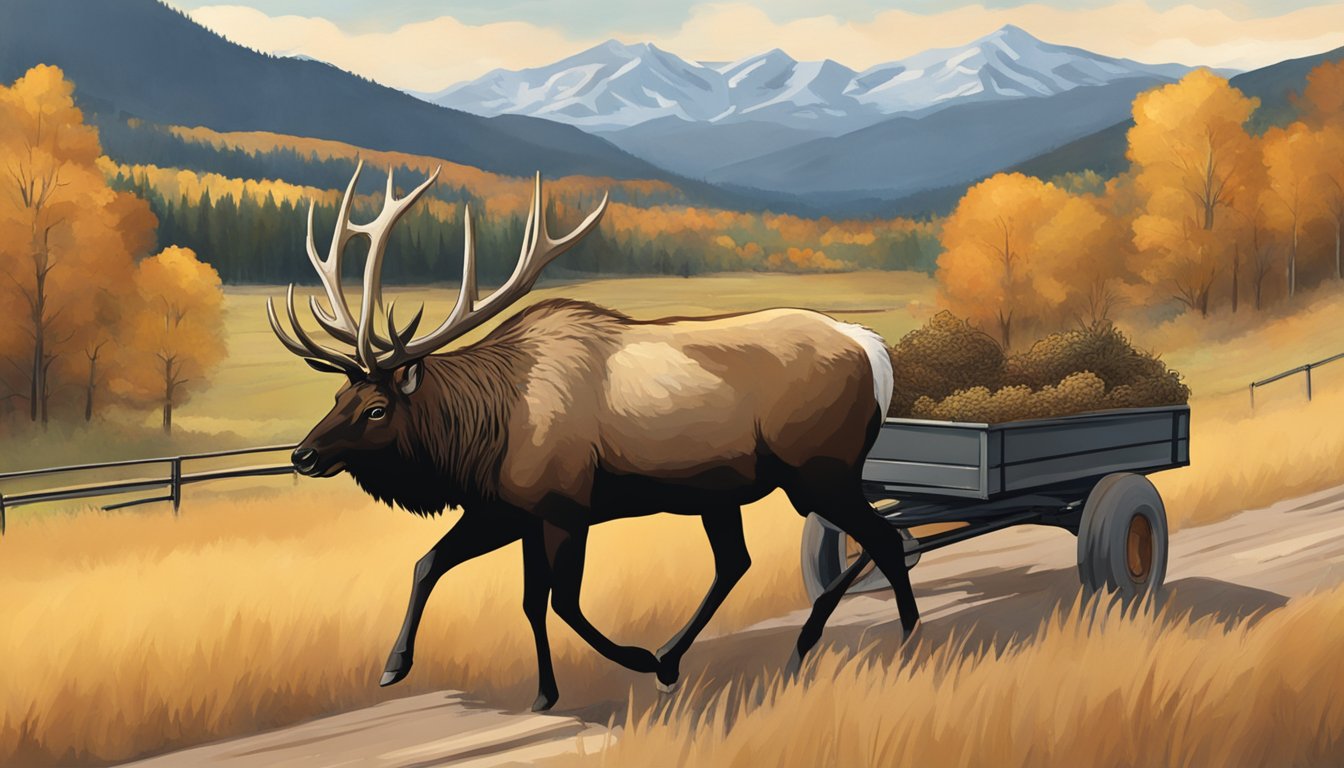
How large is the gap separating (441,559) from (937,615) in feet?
10.1

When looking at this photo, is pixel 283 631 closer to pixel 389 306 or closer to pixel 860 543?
pixel 389 306

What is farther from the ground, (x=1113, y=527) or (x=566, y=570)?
(x=566, y=570)

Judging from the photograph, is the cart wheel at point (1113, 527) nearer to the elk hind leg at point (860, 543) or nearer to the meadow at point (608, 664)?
the meadow at point (608, 664)

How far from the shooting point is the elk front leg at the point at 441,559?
569 cm

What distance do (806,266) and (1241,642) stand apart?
41.0 meters

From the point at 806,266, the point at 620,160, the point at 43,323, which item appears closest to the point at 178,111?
the point at 620,160

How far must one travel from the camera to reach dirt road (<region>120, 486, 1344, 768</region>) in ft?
17.2

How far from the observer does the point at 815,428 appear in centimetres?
580

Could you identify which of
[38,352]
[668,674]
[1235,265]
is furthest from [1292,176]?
[668,674]

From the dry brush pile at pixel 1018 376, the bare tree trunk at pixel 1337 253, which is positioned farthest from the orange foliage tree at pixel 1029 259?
the dry brush pile at pixel 1018 376

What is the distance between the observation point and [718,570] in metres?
6.30

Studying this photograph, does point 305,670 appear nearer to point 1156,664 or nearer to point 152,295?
point 1156,664

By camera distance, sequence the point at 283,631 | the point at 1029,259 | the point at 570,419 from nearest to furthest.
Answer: the point at 570,419, the point at 283,631, the point at 1029,259

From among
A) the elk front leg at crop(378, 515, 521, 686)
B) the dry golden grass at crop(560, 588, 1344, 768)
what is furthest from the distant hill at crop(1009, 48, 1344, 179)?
the elk front leg at crop(378, 515, 521, 686)
